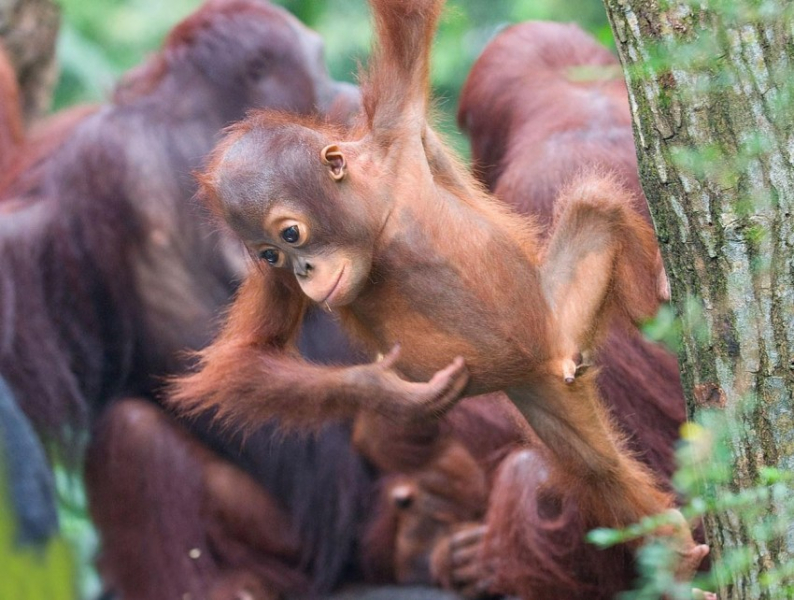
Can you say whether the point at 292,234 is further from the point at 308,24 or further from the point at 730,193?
the point at 308,24

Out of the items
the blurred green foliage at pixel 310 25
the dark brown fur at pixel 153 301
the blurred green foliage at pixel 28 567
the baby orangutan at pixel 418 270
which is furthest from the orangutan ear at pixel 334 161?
the blurred green foliage at pixel 310 25

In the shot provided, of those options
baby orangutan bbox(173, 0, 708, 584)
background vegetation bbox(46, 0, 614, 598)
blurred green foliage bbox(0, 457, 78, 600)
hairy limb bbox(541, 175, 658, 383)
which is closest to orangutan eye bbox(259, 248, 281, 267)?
baby orangutan bbox(173, 0, 708, 584)

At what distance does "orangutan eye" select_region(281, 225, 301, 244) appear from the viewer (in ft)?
6.19

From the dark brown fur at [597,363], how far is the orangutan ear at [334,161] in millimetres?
475

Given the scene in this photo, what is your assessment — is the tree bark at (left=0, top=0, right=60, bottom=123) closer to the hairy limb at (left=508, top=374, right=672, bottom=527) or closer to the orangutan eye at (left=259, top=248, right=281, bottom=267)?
the orangutan eye at (left=259, top=248, right=281, bottom=267)

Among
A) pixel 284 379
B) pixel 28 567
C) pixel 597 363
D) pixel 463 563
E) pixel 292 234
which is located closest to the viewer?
pixel 292 234

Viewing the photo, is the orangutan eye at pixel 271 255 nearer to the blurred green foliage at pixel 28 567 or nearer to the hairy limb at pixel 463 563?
the blurred green foliage at pixel 28 567

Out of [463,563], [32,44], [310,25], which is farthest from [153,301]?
[310,25]

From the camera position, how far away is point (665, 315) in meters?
1.62

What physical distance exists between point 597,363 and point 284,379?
82 cm

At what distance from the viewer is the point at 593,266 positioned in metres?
2.03

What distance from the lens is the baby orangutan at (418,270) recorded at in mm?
1913

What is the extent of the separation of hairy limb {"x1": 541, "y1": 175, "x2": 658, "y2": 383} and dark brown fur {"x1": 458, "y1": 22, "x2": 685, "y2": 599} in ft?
0.84

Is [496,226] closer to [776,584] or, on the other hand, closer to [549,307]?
[549,307]
